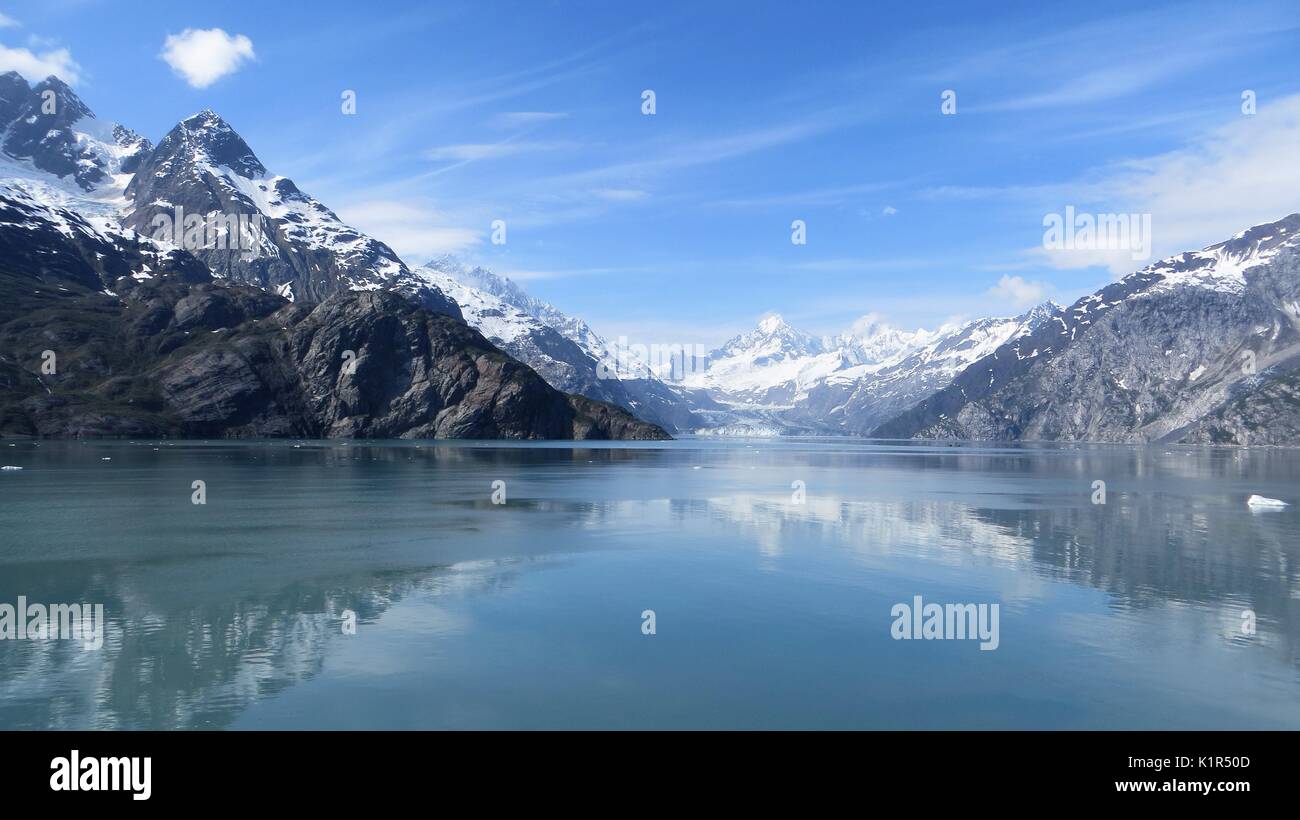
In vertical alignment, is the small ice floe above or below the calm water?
below

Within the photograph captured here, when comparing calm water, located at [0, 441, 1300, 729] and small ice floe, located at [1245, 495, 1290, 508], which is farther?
small ice floe, located at [1245, 495, 1290, 508]

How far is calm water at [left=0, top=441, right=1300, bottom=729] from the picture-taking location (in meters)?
27.6

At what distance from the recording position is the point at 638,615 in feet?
136

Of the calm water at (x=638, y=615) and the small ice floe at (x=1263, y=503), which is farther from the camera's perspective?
the small ice floe at (x=1263, y=503)

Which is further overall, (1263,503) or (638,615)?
(1263,503)

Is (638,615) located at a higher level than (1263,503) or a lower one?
higher

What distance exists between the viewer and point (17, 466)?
465ft

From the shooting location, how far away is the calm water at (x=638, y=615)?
90.6ft

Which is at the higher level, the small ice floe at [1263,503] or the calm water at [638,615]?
the calm water at [638,615]
